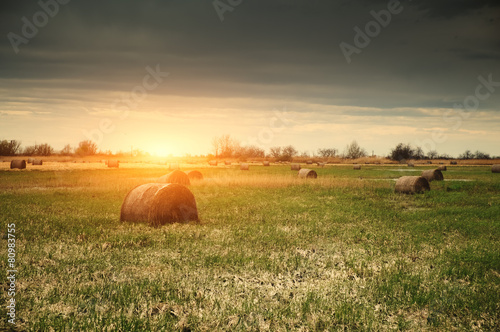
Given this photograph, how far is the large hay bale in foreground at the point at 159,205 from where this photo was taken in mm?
11508

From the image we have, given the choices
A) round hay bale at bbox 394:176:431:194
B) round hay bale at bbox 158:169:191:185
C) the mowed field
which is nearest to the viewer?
the mowed field

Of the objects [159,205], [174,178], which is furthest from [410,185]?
[159,205]

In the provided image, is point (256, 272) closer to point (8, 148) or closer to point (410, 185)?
point (410, 185)

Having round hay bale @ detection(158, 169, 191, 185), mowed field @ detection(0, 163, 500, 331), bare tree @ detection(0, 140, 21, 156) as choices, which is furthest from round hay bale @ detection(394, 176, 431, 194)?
bare tree @ detection(0, 140, 21, 156)

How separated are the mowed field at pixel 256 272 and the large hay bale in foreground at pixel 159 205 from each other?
1.58 ft

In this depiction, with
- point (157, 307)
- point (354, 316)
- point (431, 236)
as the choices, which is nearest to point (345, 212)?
point (431, 236)

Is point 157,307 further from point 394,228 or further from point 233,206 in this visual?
point 233,206

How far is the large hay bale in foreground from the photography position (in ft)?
37.8

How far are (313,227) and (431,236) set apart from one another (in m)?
3.53

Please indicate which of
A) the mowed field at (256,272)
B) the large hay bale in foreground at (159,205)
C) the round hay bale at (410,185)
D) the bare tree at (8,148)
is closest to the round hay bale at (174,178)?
the mowed field at (256,272)

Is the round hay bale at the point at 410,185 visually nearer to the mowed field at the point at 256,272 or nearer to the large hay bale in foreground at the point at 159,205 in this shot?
the mowed field at the point at 256,272

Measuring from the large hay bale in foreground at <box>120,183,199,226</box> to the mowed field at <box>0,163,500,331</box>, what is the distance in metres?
0.48

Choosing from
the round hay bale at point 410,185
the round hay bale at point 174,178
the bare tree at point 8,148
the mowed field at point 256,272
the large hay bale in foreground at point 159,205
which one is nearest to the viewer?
the mowed field at point 256,272

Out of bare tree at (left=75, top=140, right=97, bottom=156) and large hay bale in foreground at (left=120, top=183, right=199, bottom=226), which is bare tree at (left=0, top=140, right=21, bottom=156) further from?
large hay bale in foreground at (left=120, top=183, right=199, bottom=226)
